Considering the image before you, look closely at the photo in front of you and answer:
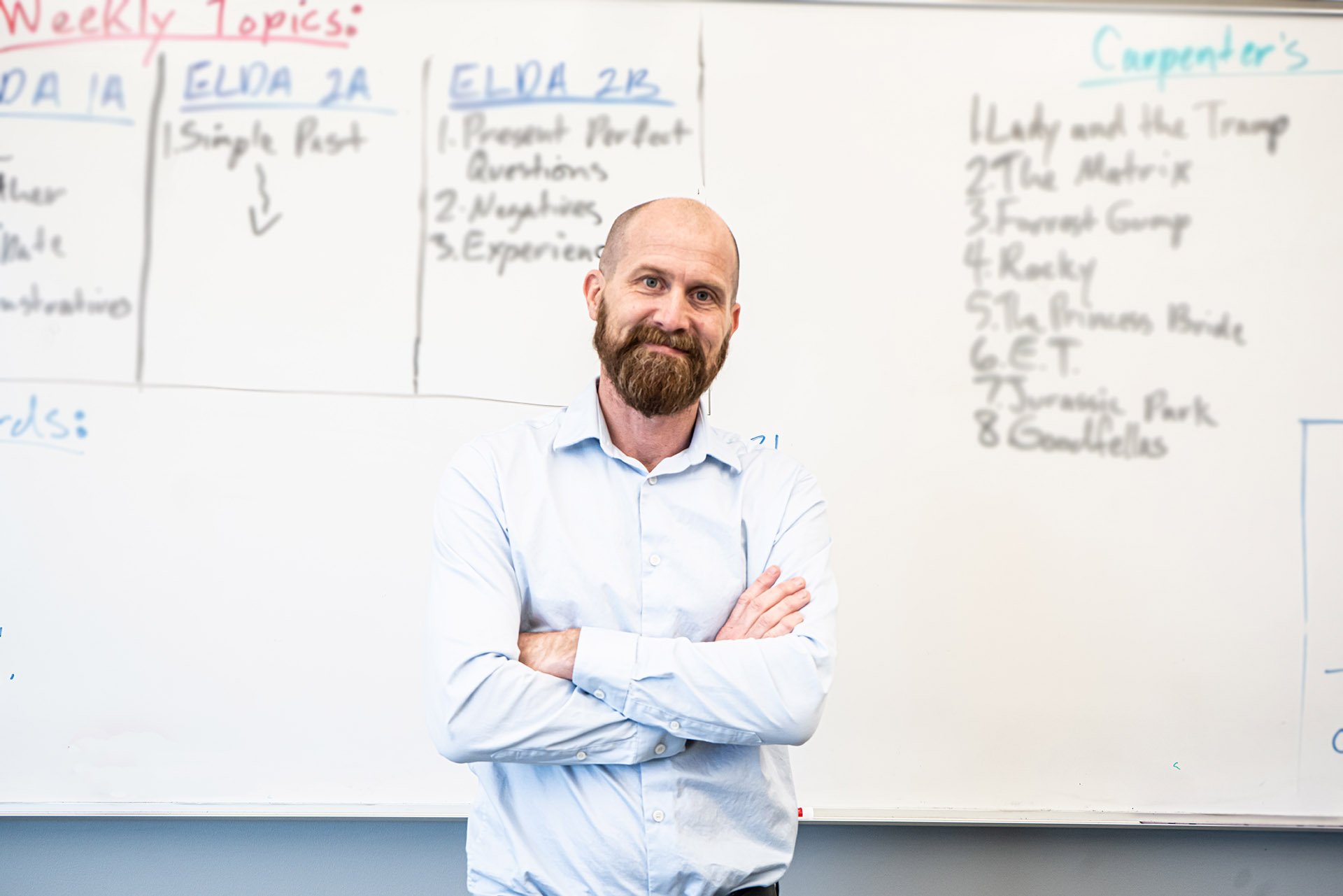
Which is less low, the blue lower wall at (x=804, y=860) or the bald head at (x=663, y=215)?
the bald head at (x=663, y=215)

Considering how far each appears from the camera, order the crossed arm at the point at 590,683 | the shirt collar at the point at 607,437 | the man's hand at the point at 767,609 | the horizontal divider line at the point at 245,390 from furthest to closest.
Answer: the horizontal divider line at the point at 245,390
the shirt collar at the point at 607,437
the man's hand at the point at 767,609
the crossed arm at the point at 590,683

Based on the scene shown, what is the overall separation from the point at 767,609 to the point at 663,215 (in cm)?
66

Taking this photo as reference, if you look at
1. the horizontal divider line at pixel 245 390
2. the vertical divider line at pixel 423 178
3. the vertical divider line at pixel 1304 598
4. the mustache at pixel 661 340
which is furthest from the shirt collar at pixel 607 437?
the vertical divider line at pixel 1304 598

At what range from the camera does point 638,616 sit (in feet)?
4.52

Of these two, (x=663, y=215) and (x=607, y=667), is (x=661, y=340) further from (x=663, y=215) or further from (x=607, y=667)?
(x=607, y=667)

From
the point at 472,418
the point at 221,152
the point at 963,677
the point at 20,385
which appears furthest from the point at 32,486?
the point at 963,677

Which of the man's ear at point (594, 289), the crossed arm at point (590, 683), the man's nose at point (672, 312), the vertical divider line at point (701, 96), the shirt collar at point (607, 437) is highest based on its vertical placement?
the vertical divider line at point (701, 96)

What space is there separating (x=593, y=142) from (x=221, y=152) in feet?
2.60

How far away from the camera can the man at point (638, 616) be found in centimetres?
125

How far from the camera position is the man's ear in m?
1.55

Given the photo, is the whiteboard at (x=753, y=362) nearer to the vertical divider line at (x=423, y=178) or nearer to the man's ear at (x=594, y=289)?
the vertical divider line at (x=423, y=178)

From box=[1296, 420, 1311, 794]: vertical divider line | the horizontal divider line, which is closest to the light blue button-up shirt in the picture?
the horizontal divider line

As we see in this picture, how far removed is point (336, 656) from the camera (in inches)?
74.0

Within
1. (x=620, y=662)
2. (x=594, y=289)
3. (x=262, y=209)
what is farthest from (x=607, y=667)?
(x=262, y=209)
